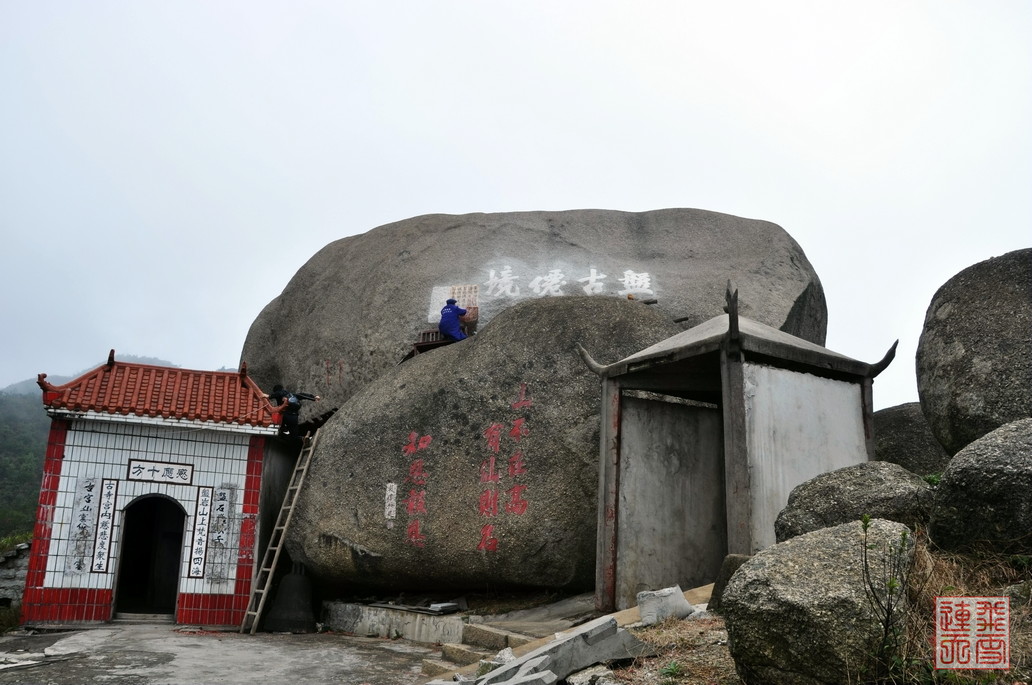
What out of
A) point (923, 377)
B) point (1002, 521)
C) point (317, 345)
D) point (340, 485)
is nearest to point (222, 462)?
point (340, 485)

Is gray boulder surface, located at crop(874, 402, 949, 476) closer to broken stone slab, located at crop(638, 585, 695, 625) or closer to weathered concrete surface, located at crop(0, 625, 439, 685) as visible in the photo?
broken stone slab, located at crop(638, 585, 695, 625)

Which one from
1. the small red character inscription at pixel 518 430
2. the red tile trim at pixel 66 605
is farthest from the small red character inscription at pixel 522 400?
the red tile trim at pixel 66 605

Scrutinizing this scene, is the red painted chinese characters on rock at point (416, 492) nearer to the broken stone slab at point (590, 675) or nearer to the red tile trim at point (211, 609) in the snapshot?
the red tile trim at point (211, 609)

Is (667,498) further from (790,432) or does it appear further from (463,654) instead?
(463,654)

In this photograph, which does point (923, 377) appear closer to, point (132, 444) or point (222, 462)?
point (222, 462)

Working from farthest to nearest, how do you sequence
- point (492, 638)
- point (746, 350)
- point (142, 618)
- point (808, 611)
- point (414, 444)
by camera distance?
1. point (142, 618)
2. point (414, 444)
3. point (492, 638)
4. point (746, 350)
5. point (808, 611)

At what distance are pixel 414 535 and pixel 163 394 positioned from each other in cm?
455

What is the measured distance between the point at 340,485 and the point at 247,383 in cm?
279

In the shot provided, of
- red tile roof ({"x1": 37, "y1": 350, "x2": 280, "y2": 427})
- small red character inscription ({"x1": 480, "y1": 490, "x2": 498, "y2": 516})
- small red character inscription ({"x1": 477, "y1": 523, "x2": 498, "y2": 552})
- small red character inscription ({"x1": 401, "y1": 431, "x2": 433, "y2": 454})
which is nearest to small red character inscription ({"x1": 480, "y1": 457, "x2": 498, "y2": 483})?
small red character inscription ({"x1": 480, "y1": 490, "x2": 498, "y2": 516})

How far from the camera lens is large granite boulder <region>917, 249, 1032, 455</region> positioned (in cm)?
611

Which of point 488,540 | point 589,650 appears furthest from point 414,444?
point 589,650

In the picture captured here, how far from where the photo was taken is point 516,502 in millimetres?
9625

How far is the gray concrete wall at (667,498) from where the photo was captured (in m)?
7.79

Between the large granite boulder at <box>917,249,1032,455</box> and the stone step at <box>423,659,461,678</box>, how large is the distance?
14.4ft
